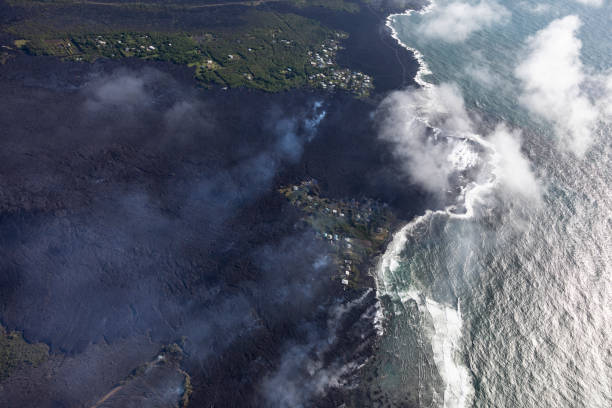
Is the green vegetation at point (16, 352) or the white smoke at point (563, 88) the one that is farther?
the white smoke at point (563, 88)

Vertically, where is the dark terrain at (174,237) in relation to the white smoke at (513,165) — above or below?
below

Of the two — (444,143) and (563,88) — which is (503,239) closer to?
(444,143)

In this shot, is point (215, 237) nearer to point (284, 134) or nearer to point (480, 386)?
point (284, 134)

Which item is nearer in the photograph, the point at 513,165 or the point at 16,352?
the point at 16,352

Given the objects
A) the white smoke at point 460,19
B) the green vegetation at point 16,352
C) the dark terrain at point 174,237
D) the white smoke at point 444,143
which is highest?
the white smoke at point 460,19

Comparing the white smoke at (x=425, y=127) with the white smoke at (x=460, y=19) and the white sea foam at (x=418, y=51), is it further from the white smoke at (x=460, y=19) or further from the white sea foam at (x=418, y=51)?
the white smoke at (x=460, y=19)

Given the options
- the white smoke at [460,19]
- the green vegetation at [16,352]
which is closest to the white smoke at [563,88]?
the white smoke at [460,19]

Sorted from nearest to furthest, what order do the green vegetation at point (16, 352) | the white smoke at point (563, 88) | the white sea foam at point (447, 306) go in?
the green vegetation at point (16, 352)
the white sea foam at point (447, 306)
the white smoke at point (563, 88)

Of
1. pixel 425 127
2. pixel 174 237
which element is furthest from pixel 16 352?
pixel 425 127
